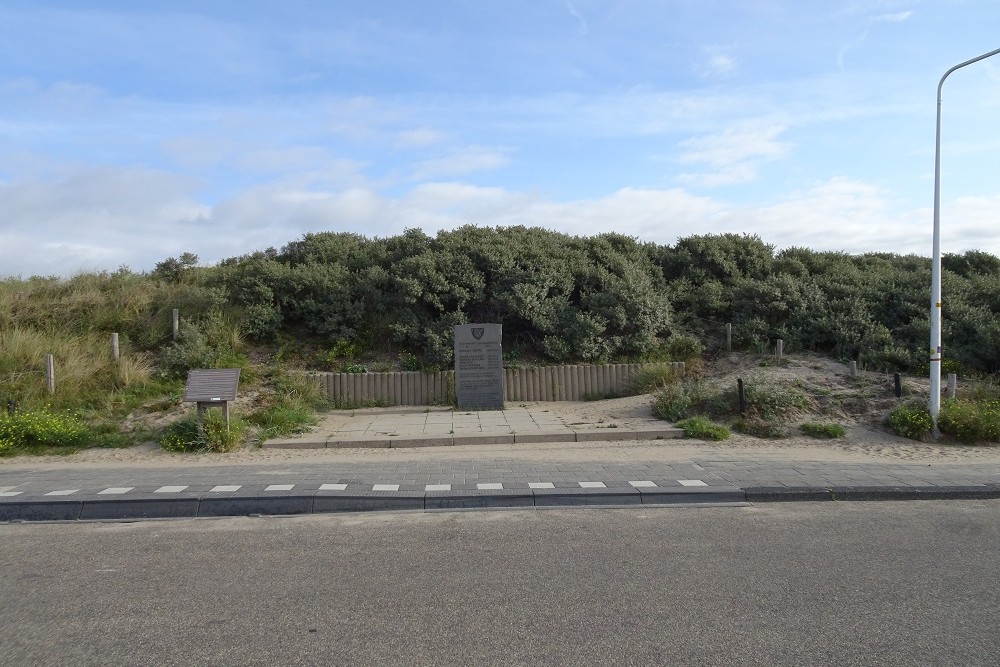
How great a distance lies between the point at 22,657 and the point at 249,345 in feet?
42.2

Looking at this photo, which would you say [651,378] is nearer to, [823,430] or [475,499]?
[823,430]

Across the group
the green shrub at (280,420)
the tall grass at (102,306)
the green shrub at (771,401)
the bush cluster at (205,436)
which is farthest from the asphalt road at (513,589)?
the tall grass at (102,306)

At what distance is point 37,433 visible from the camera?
37.1 ft

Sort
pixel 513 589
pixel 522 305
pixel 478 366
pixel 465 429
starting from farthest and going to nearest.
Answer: pixel 522 305, pixel 478 366, pixel 465 429, pixel 513 589

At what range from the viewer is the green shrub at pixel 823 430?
1177 centimetres

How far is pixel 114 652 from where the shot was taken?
4246 mm

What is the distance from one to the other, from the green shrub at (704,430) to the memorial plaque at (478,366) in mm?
4029

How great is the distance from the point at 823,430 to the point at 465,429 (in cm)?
587

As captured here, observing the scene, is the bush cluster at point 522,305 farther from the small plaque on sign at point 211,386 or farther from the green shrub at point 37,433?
the small plaque on sign at point 211,386

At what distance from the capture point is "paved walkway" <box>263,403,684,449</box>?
11.4 meters

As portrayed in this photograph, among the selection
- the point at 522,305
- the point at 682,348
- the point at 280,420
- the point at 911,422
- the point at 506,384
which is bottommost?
the point at 911,422

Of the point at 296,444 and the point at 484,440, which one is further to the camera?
the point at 484,440

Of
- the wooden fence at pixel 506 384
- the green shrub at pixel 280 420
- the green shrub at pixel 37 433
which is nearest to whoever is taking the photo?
the green shrub at pixel 37 433

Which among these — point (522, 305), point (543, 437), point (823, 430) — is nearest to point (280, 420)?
point (543, 437)
